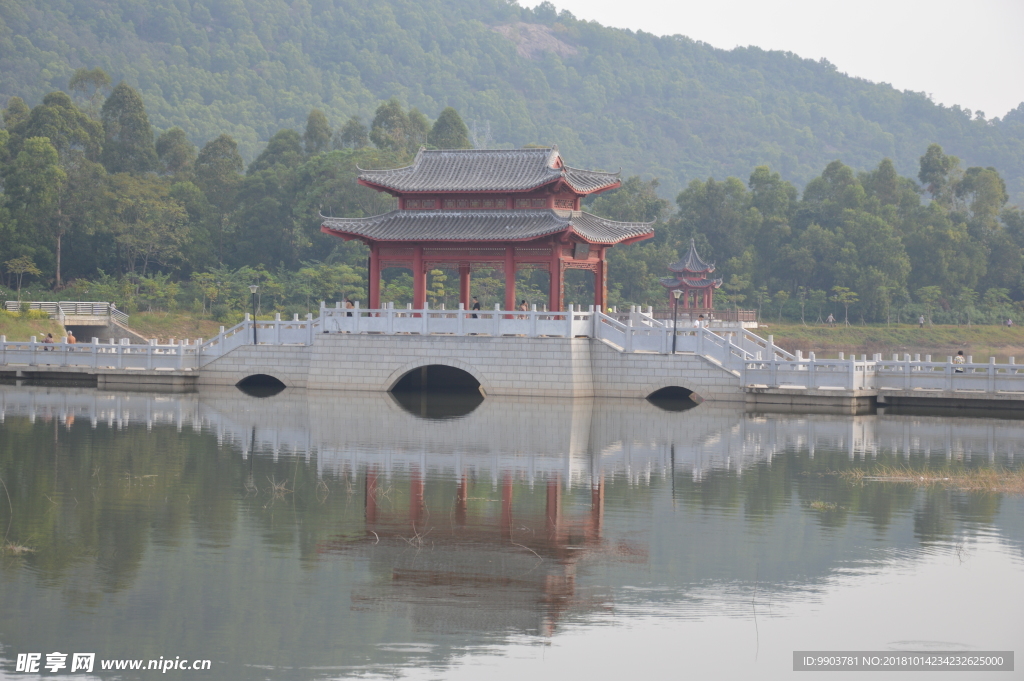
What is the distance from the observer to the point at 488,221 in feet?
130

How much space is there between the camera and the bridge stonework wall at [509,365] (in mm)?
35125

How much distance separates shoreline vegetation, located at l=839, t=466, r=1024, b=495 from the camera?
1978 cm

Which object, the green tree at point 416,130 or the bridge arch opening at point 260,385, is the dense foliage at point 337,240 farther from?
the bridge arch opening at point 260,385

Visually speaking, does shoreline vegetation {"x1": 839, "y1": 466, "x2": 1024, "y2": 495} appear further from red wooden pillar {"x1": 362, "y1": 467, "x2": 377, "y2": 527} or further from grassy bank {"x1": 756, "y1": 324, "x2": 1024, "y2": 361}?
grassy bank {"x1": 756, "y1": 324, "x2": 1024, "y2": 361}

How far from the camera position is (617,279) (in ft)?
277

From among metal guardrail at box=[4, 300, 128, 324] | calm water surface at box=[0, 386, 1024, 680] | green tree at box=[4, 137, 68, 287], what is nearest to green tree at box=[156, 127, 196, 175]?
green tree at box=[4, 137, 68, 287]

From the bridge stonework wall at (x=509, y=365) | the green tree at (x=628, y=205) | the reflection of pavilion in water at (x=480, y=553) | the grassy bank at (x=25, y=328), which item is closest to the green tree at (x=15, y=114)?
the grassy bank at (x=25, y=328)

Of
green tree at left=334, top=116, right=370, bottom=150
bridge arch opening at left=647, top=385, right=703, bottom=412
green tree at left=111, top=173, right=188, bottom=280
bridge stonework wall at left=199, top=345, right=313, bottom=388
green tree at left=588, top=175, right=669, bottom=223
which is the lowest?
bridge arch opening at left=647, top=385, right=703, bottom=412

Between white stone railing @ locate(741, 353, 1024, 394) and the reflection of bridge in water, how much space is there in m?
1.83

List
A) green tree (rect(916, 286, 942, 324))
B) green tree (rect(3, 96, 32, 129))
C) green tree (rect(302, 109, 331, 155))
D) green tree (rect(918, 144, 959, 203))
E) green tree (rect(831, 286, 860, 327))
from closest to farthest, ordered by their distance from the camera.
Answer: green tree (rect(3, 96, 32, 129))
green tree (rect(831, 286, 860, 327))
green tree (rect(916, 286, 942, 324))
green tree (rect(302, 109, 331, 155))
green tree (rect(918, 144, 959, 203))

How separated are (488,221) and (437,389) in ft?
19.5

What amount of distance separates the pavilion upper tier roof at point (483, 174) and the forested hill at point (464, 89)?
320 ft

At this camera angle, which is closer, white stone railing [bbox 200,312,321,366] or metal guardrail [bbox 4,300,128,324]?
white stone railing [bbox 200,312,321,366]

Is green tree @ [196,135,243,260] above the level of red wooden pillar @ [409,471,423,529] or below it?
above
